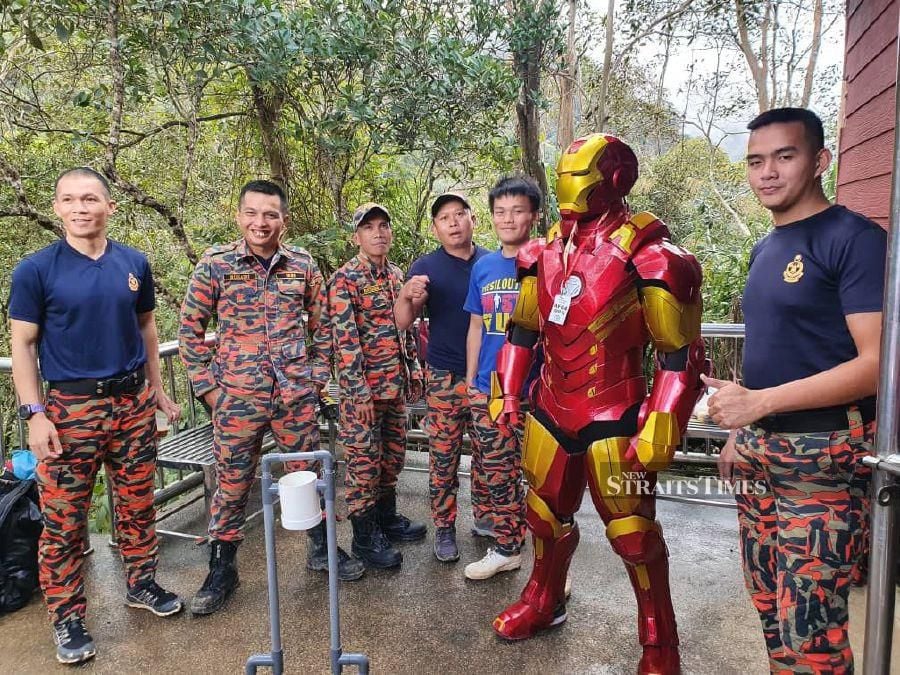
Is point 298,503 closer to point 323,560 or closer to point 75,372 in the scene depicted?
point 75,372

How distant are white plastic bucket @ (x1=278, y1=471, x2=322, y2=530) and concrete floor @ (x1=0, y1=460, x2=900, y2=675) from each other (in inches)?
40.6

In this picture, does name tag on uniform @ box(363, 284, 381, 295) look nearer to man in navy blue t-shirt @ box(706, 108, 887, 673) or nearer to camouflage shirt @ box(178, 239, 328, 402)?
camouflage shirt @ box(178, 239, 328, 402)

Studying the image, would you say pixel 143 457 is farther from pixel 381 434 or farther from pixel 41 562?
pixel 381 434

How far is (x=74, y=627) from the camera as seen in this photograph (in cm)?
245

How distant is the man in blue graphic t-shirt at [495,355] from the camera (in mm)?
2740

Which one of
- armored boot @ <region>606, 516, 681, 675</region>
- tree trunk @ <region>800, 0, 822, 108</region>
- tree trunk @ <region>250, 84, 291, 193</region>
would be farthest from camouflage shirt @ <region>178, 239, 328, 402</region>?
tree trunk @ <region>800, 0, 822, 108</region>

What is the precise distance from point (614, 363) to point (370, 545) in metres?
1.73

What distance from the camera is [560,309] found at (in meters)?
2.10

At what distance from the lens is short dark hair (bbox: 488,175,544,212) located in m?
2.72

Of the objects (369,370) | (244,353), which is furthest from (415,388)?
(244,353)

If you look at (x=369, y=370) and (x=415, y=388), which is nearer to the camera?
(x=369, y=370)

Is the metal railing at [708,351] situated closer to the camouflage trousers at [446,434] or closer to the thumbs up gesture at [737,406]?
the camouflage trousers at [446,434]

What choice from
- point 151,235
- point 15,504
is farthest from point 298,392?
point 151,235

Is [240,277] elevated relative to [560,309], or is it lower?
elevated
